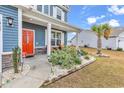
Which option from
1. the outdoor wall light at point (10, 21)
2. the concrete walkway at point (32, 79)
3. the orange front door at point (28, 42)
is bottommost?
the concrete walkway at point (32, 79)

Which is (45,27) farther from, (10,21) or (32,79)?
(32,79)

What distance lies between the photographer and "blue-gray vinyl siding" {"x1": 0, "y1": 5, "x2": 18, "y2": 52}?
8117mm

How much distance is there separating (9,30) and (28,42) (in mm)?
4546

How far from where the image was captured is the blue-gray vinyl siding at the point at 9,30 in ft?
26.6

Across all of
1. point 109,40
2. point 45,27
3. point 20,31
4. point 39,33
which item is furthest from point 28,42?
point 109,40

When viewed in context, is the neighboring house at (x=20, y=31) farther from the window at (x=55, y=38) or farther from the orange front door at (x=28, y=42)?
the window at (x=55, y=38)

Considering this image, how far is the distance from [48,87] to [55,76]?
3.76 ft

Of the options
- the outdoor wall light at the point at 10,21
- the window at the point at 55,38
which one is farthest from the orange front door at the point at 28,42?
the outdoor wall light at the point at 10,21

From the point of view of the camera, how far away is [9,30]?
8.43 metres

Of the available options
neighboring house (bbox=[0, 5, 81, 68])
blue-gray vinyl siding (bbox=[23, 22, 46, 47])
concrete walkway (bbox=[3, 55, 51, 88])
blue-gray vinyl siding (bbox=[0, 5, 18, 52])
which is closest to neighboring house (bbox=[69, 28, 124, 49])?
blue-gray vinyl siding (bbox=[23, 22, 46, 47])

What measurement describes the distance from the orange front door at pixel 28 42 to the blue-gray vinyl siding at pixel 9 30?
143 inches

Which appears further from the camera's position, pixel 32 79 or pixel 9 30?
pixel 9 30

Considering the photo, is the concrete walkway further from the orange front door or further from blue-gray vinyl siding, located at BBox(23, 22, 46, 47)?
blue-gray vinyl siding, located at BBox(23, 22, 46, 47)

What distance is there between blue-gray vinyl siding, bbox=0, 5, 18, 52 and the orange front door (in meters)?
3.64
